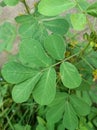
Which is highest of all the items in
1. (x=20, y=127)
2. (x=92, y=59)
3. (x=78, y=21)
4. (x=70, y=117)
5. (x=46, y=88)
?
(x=78, y=21)

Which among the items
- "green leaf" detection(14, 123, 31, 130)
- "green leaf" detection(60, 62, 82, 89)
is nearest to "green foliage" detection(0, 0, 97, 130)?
"green leaf" detection(60, 62, 82, 89)

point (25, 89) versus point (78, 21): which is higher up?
point (78, 21)

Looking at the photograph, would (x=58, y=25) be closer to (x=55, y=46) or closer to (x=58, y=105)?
(x=55, y=46)

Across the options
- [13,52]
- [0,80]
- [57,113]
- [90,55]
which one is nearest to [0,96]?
[0,80]

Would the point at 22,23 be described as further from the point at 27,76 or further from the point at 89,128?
the point at 89,128

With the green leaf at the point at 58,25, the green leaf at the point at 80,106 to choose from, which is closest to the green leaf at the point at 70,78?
the green leaf at the point at 58,25

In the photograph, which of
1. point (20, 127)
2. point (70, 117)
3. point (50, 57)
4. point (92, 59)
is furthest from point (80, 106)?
point (20, 127)
